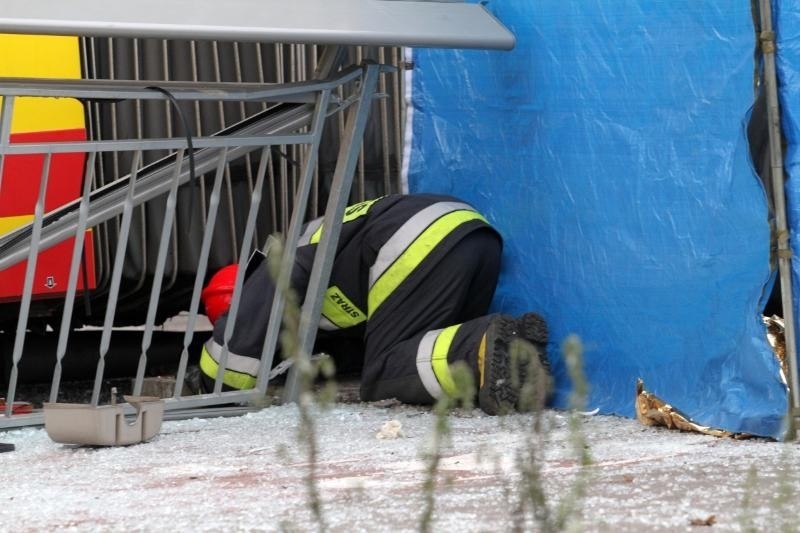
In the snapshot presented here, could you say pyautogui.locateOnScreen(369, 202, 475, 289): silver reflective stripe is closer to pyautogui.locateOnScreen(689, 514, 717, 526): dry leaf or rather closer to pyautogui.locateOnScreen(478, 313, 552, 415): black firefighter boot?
pyautogui.locateOnScreen(478, 313, 552, 415): black firefighter boot

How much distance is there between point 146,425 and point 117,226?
1.65m

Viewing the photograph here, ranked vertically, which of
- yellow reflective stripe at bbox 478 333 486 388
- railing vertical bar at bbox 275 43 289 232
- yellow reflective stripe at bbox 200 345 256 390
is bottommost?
yellow reflective stripe at bbox 200 345 256 390

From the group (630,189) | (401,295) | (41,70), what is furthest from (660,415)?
(41,70)

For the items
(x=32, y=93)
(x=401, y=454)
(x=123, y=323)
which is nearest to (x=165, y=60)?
(x=123, y=323)

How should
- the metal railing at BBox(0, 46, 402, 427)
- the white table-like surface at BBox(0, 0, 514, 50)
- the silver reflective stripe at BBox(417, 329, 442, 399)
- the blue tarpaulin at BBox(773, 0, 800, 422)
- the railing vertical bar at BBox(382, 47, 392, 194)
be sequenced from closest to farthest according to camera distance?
the blue tarpaulin at BBox(773, 0, 800, 422)
the white table-like surface at BBox(0, 0, 514, 50)
the metal railing at BBox(0, 46, 402, 427)
the silver reflective stripe at BBox(417, 329, 442, 399)
the railing vertical bar at BBox(382, 47, 392, 194)

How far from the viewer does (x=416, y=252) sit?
6.02m

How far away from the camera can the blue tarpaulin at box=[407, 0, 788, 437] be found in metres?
4.96

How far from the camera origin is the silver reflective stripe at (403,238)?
6.05 m

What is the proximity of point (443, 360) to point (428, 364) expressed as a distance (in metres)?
0.08

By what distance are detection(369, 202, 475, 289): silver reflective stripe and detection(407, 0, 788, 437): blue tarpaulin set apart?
307 mm

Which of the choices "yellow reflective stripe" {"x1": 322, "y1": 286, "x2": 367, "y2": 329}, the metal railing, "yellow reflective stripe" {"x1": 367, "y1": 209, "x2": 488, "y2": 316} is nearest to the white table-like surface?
the metal railing

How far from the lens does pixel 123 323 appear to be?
7.10 metres

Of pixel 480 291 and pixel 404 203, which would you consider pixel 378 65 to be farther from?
pixel 480 291

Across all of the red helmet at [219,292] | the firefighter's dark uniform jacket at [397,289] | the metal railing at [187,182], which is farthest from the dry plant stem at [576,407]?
the red helmet at [219,292]
